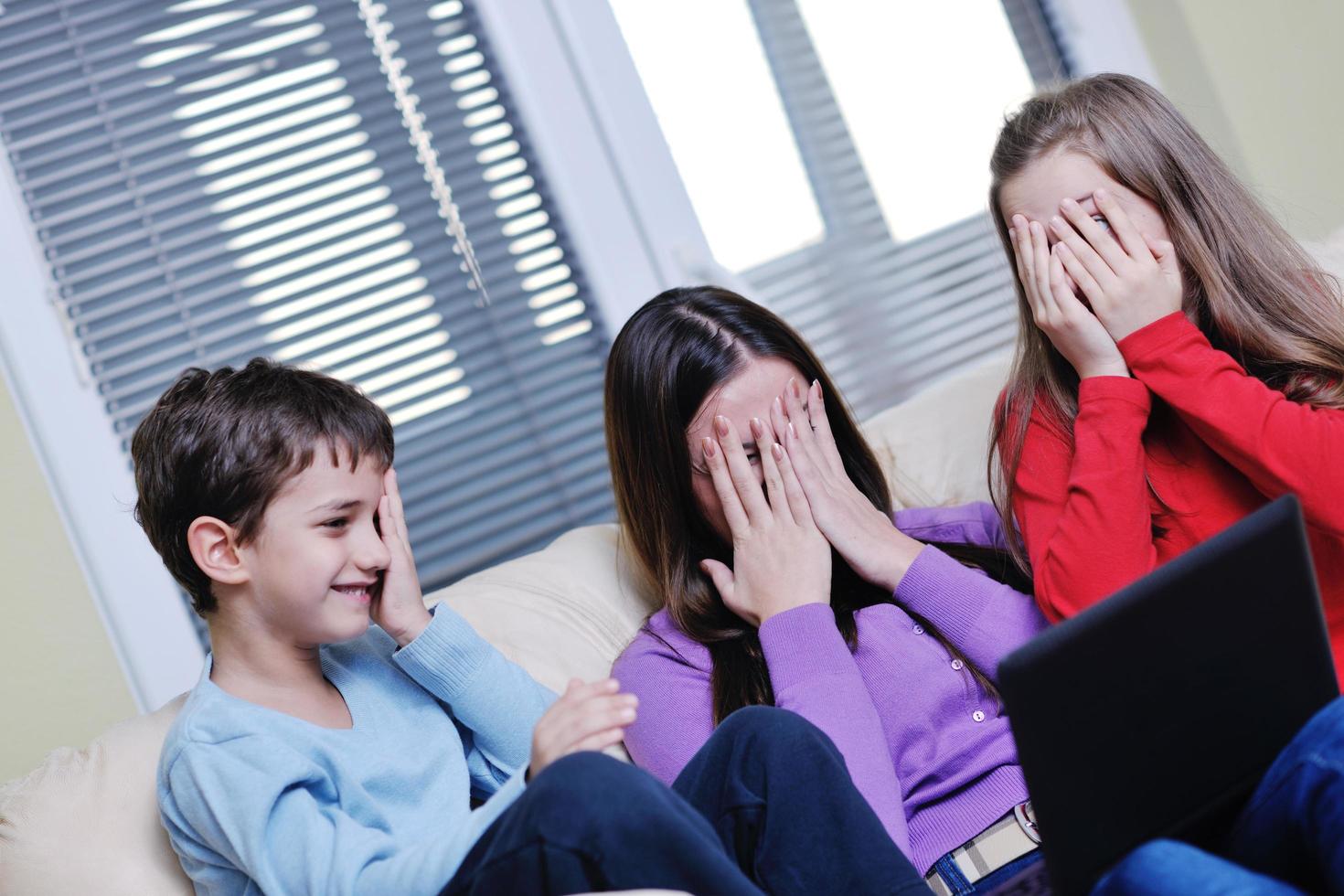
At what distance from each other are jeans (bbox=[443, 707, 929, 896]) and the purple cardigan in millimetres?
176

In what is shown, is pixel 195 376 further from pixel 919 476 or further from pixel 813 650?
pixel 919 476

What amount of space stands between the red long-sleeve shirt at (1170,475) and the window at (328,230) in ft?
3.61

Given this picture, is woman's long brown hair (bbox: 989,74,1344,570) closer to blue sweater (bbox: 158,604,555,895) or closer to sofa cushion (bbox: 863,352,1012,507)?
sofa cushion (bbox: 863,352,1012,507)

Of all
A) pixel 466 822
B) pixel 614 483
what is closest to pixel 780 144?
pixel 614 483

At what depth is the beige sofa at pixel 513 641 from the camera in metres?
1.17

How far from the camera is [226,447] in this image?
4.07 feet

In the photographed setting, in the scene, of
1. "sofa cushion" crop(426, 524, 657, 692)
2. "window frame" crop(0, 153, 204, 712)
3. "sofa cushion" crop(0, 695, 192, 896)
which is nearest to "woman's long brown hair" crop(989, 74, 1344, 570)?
"sofa cushion" crop(426, 524, 657, 692)

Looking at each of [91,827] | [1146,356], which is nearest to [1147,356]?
[1146,356]

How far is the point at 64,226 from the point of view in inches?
80.7

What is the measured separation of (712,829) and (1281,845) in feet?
1.39

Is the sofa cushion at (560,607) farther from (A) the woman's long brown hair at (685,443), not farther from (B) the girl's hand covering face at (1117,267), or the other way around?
(B) the girl's hand covering face at (1117,267)

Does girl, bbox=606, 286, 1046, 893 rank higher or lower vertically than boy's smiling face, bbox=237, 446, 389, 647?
lower

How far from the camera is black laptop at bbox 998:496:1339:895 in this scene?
2.53ft

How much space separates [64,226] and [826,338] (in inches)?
57.7
